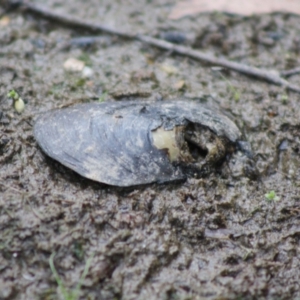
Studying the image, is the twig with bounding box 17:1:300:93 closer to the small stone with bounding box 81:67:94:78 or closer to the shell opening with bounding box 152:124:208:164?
the small stone with bounding box 81:67:94:78

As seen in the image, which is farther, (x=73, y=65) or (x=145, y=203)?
(x=73, y=65)

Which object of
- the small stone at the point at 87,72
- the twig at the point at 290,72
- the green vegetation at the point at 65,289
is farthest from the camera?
the twig at the point at 290,72

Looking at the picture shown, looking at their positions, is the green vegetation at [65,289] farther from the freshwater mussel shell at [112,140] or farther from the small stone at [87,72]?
the small stone at [87,72]

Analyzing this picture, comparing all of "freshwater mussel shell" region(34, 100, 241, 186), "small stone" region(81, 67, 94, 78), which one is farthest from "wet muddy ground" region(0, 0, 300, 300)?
"freshwater mussel shell" region(34, 100, 241, 186)

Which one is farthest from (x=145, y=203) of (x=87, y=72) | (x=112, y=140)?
(x=87, y=72)

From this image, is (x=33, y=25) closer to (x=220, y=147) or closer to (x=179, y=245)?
(x=220, y=147)

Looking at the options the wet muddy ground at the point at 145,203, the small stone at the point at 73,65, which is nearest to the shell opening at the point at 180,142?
the wet muddy ground at the point at 145,203

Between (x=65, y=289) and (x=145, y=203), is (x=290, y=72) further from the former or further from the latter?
(x=65, y=289)
